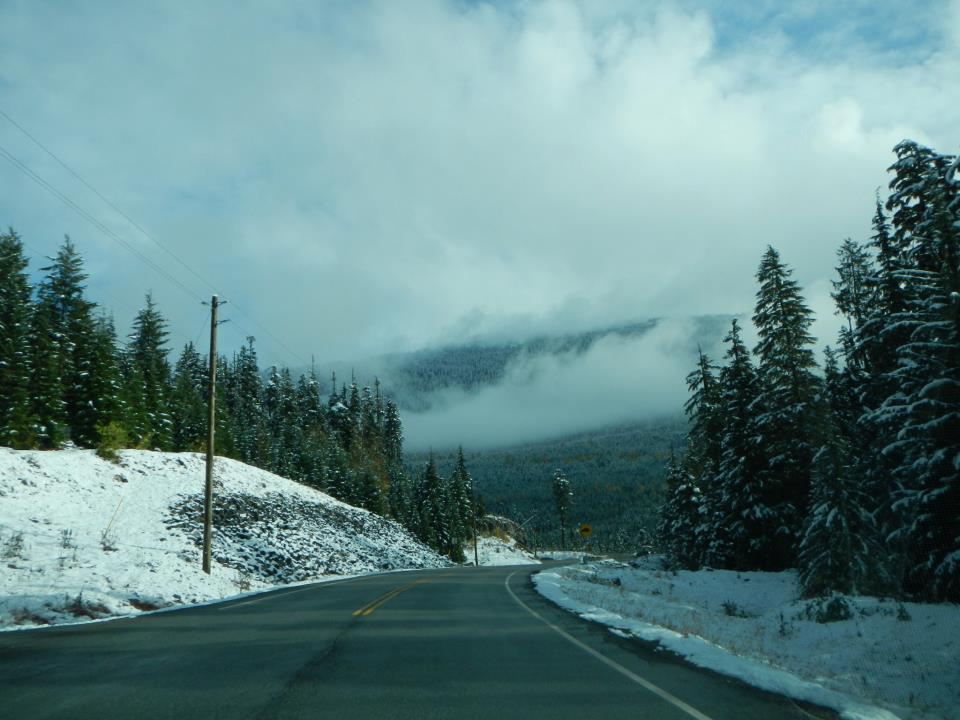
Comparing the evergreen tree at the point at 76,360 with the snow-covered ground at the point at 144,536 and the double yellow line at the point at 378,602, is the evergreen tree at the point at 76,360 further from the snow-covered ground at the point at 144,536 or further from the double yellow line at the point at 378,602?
the double yellow line at the point at 378,602

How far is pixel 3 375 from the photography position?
38.9m

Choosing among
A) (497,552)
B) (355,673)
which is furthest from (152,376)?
(497,552)

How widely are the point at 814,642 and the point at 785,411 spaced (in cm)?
1800

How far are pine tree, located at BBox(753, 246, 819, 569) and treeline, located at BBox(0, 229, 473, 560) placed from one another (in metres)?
35.3

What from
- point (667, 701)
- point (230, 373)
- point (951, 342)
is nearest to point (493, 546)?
point (230, 373)

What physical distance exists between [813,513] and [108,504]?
31158 millimetres

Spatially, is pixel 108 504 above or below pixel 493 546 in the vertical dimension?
above

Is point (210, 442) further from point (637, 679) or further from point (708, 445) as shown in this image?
point (708, 445)

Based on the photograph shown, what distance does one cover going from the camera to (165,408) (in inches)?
2371

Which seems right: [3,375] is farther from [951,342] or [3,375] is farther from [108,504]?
[951,342]

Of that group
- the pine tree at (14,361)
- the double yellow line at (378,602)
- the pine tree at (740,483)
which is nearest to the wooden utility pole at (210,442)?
the double yellow line at (378,602)

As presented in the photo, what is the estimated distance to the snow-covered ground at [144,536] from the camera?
1750cm

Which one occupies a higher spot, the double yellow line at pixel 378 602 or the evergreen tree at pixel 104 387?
the evergreen tree at pixel 104 387

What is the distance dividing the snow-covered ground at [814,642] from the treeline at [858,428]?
2.95m
